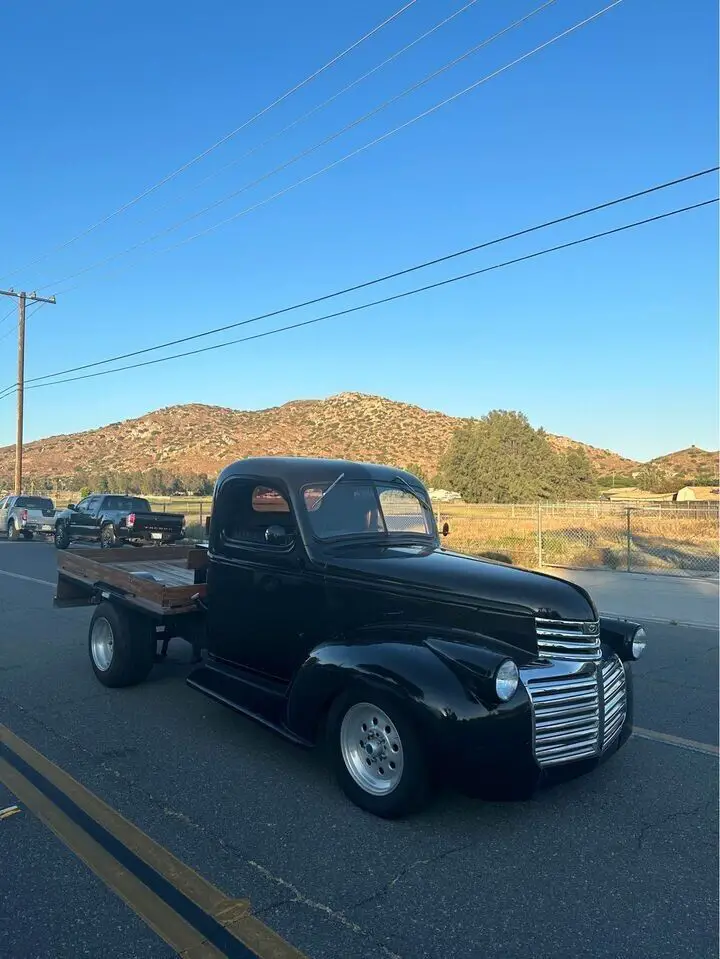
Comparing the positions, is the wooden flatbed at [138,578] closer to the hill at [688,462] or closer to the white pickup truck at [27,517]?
the white pickup truck at [27,517]

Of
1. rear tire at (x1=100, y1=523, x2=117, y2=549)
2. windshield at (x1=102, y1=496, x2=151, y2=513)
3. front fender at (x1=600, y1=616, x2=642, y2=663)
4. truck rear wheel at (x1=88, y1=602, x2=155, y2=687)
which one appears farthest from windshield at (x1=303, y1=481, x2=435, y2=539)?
windshield at (x1=102, y1=496, x2=151, y2=513)

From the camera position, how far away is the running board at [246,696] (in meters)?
4.58

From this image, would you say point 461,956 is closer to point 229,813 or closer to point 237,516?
point 229,813

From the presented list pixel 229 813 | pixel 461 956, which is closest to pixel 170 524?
pixel 229 813

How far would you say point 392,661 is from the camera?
3.95 m

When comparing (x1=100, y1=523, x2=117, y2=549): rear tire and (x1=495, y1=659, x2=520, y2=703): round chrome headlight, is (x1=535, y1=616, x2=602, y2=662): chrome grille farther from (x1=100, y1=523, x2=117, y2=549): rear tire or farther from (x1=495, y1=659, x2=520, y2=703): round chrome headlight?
(x1=100, y1=523, x2=117, y2=549): rear tire

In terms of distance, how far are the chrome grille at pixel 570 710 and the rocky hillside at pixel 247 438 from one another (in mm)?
67135

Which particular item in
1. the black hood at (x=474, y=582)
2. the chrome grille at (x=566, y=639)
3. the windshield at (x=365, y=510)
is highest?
the windshield at (x=365, y=510)

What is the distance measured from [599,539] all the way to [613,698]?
2184cm

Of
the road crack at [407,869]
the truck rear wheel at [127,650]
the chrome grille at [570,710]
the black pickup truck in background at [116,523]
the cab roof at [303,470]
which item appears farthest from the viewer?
the black pickup truck in background at [116,523]

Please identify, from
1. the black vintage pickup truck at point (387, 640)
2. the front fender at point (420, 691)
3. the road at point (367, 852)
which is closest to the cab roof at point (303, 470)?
the black vintage pickup truck at point (387, 640)

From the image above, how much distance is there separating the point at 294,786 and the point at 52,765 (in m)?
1.56

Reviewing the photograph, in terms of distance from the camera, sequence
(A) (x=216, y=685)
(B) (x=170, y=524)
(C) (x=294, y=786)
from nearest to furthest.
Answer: (C) (x=294, y=786)
(A) (x=216, y=685)
(B) (x=170, y=524)

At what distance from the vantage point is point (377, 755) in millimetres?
4078
